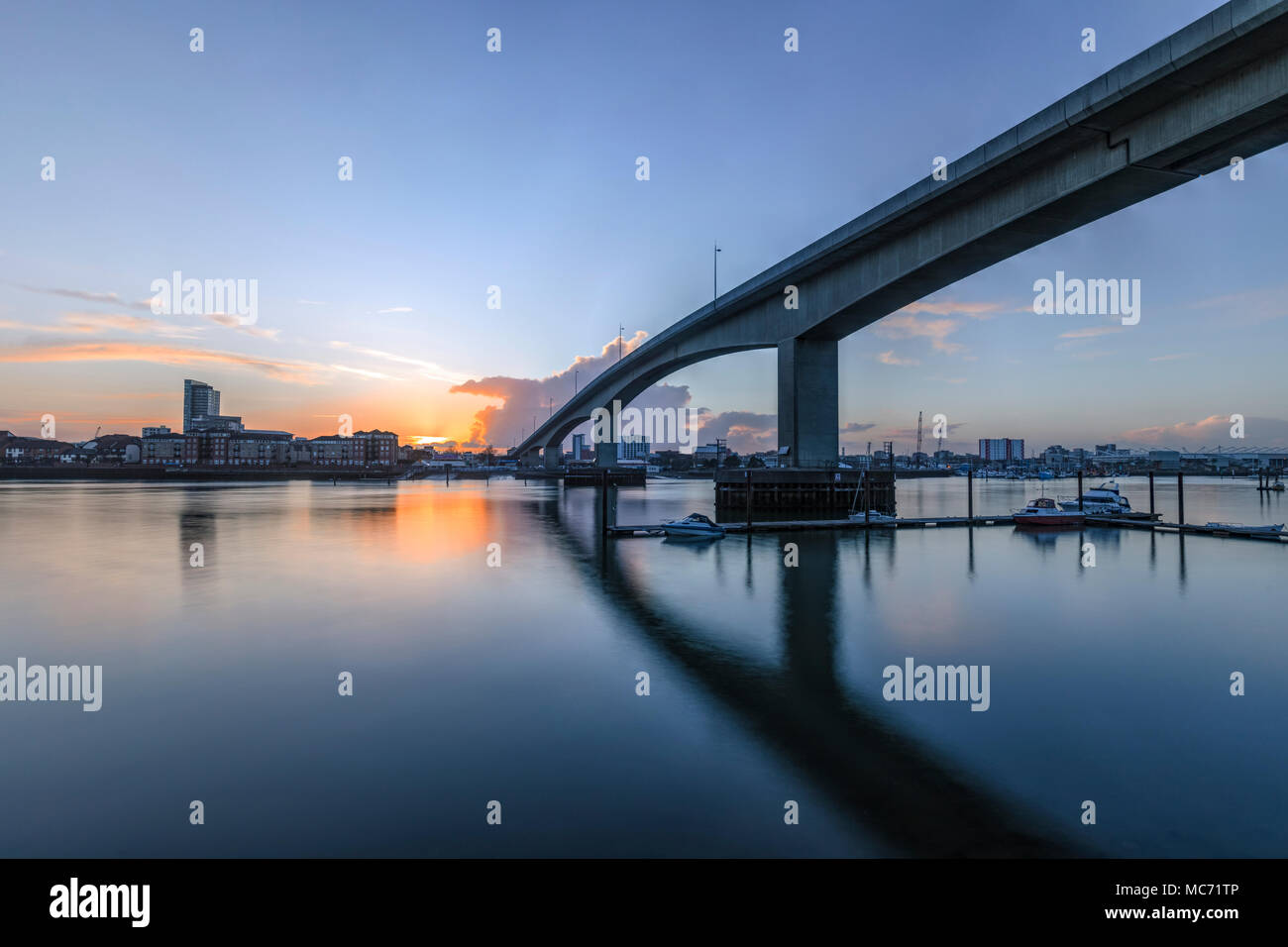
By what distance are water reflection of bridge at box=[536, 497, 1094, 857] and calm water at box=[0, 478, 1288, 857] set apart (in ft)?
0.15

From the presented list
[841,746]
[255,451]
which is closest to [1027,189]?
[841,746]

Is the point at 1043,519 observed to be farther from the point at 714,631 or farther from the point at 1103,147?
the point at 714,631

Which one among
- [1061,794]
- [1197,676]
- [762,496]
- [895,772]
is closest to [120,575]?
[895,772]

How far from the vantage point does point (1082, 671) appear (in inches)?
452

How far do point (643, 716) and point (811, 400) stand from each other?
1303 inches

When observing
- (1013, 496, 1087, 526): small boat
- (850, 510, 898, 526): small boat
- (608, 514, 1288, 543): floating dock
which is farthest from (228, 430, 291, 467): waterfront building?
(1013, 496, 1087, 526): small boat

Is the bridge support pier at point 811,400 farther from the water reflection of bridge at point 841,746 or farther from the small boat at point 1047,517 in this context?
the water reflection of bridge at point 841,746

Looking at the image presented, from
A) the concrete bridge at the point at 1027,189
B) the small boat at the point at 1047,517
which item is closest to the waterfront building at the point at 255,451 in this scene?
the concrete bridge at the point at 1027,189

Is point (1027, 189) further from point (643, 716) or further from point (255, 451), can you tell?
point (255, 451)

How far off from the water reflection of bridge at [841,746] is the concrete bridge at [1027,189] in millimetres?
17346

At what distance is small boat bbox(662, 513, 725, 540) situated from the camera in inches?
1147

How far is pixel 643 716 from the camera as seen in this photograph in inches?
366

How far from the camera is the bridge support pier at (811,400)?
3950 centimetres
